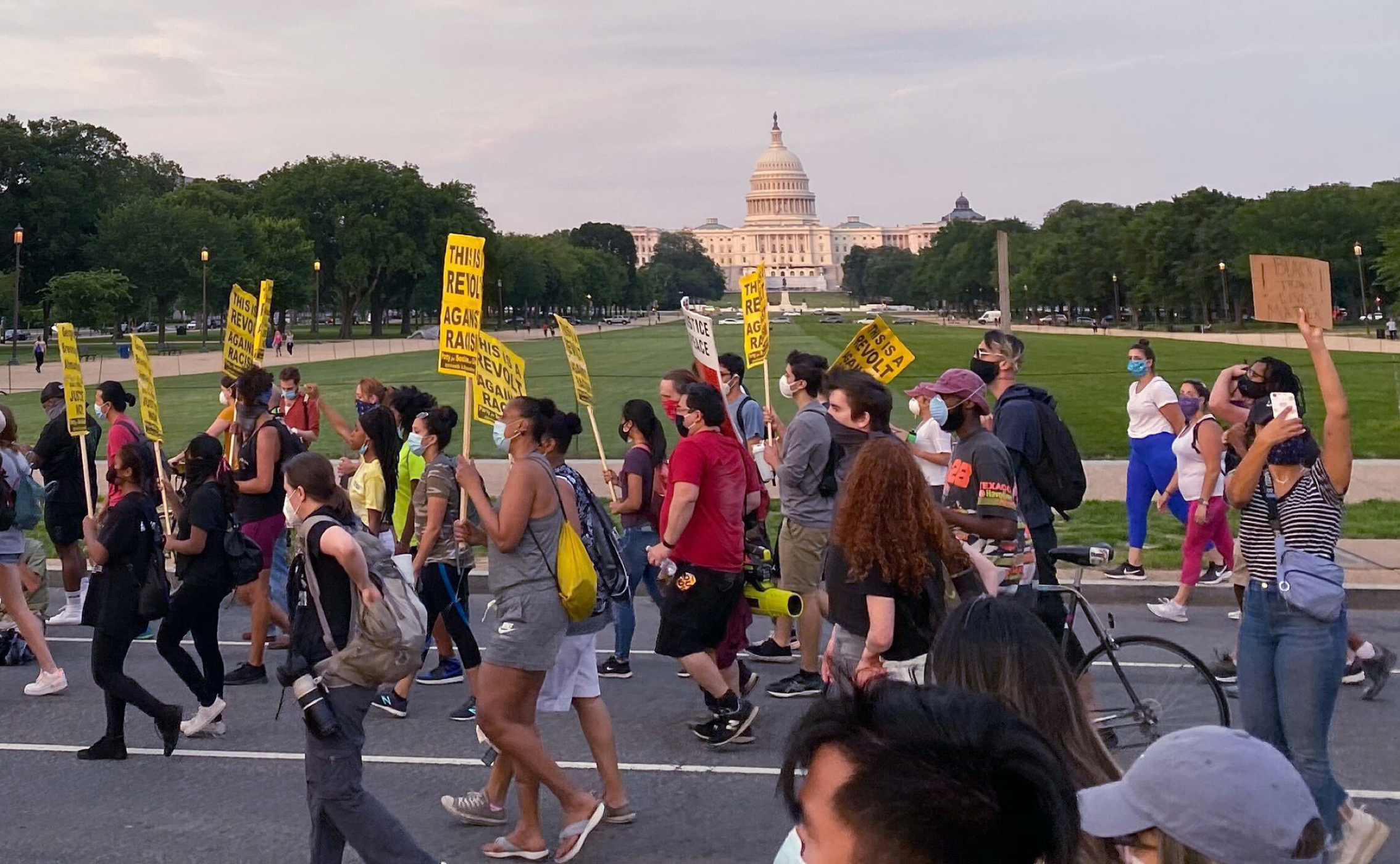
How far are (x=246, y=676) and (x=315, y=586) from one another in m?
3.98

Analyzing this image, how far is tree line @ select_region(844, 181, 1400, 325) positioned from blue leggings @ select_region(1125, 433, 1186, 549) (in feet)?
165

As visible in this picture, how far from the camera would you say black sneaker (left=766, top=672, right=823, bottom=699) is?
8.73 meters

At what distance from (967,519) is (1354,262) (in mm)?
81613

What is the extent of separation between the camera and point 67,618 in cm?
1138

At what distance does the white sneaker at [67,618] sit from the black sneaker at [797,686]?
5.53 m

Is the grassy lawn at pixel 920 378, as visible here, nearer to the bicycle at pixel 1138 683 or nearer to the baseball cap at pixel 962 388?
the bicycle at pixel 1138 683

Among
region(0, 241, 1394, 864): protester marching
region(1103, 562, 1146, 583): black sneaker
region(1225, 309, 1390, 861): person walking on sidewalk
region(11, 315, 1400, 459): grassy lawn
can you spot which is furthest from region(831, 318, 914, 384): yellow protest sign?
region(11, 315, 1400, 459): grassy lawn

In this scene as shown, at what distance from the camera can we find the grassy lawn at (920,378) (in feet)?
81.9


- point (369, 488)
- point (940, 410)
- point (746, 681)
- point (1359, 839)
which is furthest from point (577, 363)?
point (1359, 839)

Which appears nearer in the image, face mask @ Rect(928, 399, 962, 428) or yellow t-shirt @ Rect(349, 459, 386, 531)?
face mask @ Rect(928, 399, 962, 428)

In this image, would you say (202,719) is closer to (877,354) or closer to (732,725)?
(732,725)

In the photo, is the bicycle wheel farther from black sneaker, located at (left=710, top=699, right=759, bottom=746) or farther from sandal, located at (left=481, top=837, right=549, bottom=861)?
sandal, located at (left=481, top=837, right=549, bottom=861)

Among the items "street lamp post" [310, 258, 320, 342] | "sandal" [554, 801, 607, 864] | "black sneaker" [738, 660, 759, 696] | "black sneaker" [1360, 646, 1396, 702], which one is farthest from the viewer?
"street lamp post" [310, 258, 320, 342]

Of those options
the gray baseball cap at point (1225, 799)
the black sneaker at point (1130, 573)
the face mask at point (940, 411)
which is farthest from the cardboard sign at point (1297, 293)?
the black sneaker at point (1130, 573)
